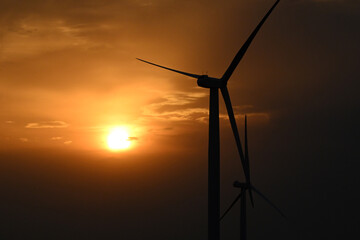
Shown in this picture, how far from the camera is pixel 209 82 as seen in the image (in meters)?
56.3

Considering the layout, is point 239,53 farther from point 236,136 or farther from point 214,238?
point 214,238

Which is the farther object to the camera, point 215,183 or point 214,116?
point 214,116

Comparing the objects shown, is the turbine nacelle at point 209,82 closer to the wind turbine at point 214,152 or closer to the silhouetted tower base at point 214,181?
the wind turbine at point 214,152

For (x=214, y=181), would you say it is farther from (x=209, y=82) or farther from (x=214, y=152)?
(x=209, y=82)

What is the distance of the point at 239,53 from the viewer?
58.2m

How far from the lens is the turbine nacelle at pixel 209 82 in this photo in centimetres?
5631

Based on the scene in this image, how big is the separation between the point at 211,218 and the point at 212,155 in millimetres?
7229

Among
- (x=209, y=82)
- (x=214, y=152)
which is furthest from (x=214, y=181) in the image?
(x=209, y=82)

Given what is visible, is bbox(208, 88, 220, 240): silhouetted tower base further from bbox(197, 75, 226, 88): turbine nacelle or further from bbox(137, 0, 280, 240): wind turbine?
bbox(197, 75, 226, 88): turbine nacelle

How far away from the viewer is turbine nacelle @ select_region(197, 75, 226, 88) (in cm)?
5631

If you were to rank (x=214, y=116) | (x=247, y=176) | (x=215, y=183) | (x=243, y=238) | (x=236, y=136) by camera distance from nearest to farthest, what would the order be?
(x=215, y=183), (x=214, y=116), (x=236, y=136), (x=247, y=176), (x=243, y=238)

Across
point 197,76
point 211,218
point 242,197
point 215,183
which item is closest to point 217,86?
point 197,76

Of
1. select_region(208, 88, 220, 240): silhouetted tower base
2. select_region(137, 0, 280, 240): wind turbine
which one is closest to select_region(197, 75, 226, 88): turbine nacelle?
select_region(137, 0, 280, 240): wind turbine

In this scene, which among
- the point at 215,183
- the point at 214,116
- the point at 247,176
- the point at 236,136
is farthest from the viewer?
the point at 247,176
